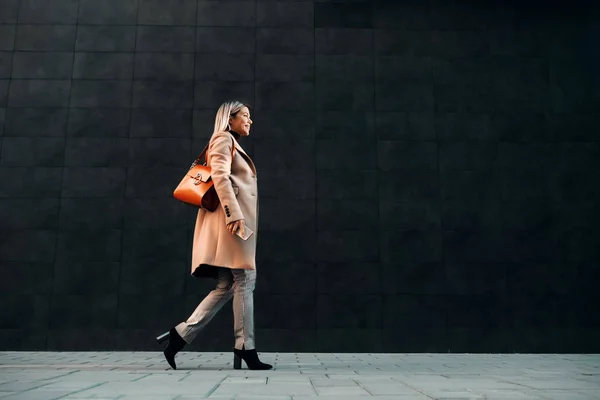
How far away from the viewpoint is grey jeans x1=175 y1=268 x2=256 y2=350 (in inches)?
128

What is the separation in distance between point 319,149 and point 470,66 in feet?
6.77

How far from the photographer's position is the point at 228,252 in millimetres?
3287

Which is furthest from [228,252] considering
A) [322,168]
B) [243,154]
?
[322,168]

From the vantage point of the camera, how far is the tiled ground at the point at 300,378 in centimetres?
218

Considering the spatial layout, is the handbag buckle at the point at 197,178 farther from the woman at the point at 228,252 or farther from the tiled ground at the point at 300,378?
the tiled ground at the point at 300,378

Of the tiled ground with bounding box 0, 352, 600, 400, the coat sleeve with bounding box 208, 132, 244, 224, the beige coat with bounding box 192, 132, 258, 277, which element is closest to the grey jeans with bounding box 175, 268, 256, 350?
the beige coat with bounding box 192, 132, 258, 277

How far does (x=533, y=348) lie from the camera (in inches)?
197

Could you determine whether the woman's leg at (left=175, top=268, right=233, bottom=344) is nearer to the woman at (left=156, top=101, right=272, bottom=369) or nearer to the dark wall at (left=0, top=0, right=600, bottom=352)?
the woman at (left=156, top=101, right=272, bottom=369)

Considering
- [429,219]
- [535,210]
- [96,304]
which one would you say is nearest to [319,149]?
[429,219]

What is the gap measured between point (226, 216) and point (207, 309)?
0.67 m

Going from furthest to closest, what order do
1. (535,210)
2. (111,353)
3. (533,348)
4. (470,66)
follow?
(470,66)
(535,210)
(533,348)
(111,353)

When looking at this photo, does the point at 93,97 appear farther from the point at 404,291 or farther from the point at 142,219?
the point at 404,291

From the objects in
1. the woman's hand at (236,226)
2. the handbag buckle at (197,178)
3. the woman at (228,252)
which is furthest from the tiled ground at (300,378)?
the handbag buckle at (197,178)

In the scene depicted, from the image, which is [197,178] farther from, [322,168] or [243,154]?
[322,168]
